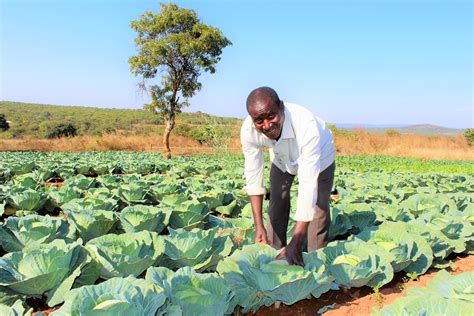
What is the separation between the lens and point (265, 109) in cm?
243

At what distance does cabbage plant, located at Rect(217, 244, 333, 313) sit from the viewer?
2420 millimetres

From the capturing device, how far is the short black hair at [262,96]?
8.03ft

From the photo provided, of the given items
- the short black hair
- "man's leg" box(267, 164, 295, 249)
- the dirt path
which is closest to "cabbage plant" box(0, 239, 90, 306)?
the dirt path

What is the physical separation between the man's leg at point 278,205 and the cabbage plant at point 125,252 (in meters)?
1.11

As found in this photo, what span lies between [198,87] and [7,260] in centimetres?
1987

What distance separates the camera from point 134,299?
1967mm

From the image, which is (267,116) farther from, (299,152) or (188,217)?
(188,217)

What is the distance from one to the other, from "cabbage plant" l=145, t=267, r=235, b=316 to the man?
61cm

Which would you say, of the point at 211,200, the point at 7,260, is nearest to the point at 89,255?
the point at 7,260

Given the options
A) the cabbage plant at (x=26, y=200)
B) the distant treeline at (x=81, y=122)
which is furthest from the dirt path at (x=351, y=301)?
the distant treeline at (x=81, y=122)

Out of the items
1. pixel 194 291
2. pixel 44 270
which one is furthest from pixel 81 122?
pixel 194 291

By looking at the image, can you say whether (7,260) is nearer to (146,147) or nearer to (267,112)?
(267,112)

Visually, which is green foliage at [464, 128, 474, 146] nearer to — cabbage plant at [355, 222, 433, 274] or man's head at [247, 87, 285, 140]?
cabbage plant at [355, 222, 433, 274]

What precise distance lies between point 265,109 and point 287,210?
1481 millimetres
